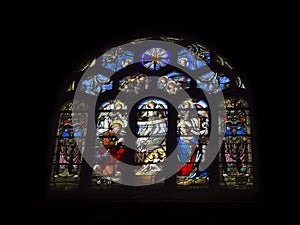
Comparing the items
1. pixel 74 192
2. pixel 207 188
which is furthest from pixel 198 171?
pixel 74 192

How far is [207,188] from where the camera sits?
896cm

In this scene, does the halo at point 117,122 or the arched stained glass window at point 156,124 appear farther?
the halo at point 117,122

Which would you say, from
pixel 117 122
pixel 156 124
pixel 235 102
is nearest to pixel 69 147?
pixel 117 122

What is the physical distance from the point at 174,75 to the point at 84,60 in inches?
50.6

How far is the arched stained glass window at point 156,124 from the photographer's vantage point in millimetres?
9180

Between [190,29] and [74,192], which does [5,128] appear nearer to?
[74,192]

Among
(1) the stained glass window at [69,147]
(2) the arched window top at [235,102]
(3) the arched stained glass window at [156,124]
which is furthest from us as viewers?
(2) the arched window top at [235,102]

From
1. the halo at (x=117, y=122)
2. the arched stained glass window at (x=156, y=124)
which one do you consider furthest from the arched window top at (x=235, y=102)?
the halo at (x=117, y=122)

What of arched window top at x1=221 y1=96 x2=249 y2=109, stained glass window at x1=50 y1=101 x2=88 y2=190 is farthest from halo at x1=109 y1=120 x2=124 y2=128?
arched window top at x1=221 y1=96 x2=249 y2=109

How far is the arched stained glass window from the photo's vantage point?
9.18 meters

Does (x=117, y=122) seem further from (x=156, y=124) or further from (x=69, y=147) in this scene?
(x=69, y=147)

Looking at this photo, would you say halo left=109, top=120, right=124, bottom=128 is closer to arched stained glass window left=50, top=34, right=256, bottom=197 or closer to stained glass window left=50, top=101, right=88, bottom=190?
arched stained glass window left=50, top=34, right=256, bottom=197

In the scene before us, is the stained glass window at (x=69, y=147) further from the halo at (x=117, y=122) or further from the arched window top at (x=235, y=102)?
the arched window top at (x=235, y=102)

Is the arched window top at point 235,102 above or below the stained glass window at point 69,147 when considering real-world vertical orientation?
above
